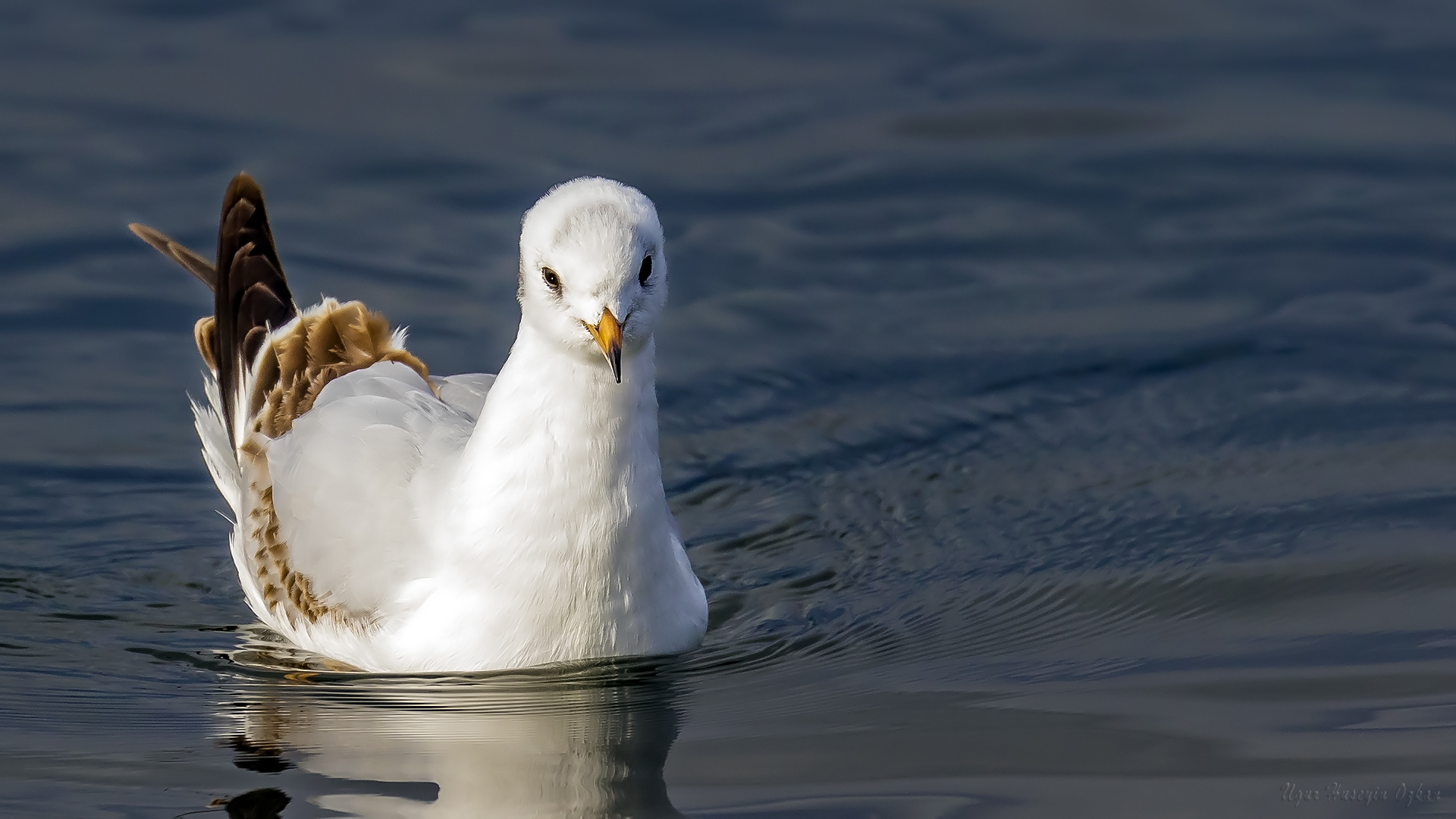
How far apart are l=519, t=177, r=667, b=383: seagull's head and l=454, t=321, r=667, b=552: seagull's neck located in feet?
0.36

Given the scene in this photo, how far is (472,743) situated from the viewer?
20.4 feet

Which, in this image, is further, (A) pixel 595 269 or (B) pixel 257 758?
(B) pixel 257 758

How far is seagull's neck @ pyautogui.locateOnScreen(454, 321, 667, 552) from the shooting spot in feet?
21.0

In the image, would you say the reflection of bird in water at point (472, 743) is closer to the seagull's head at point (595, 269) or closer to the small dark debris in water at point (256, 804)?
the small dark debris in water at point (256, 804)

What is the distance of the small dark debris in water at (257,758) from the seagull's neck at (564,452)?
A: 0.95 m

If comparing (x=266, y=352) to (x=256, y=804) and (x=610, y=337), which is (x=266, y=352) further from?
(x=256, y=804)

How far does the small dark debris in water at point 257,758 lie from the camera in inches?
238

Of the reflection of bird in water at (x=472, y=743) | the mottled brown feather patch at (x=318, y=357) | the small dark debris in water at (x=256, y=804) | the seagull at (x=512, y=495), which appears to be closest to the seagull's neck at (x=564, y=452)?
the seagull at (x=512, y=495)

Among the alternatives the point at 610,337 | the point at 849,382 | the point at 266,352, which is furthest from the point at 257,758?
the point at 849,382

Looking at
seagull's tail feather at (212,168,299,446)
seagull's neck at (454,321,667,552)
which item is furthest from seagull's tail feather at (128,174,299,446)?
seagull's neck at (454,321,667,552)

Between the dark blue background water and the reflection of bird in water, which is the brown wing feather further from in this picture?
the reflection of bird in water

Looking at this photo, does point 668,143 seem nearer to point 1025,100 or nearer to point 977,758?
point 1025,100

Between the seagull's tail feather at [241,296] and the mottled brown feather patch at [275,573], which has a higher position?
the seagull's tail feather at [241,296]

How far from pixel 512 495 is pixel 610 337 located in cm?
84
